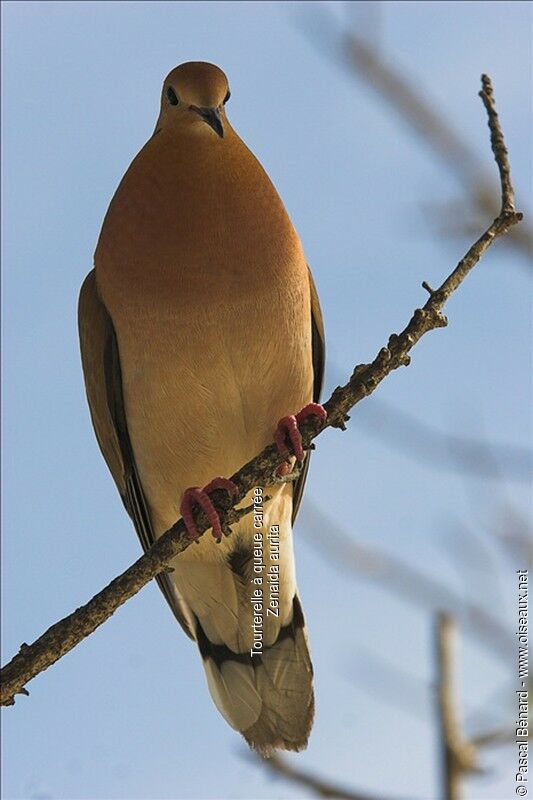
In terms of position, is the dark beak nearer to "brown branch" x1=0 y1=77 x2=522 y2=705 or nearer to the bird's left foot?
the bird's left foot

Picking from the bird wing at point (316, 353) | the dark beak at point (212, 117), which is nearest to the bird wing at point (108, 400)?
the bird wing at point (316, 353)

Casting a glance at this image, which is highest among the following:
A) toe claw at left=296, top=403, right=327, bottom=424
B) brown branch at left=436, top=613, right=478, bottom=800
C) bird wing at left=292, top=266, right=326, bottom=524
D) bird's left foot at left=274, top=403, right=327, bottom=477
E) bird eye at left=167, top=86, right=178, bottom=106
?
bird eye at left=167, top=86, right=178, bottom=106

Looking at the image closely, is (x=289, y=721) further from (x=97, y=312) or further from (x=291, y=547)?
(x=97, y=312)

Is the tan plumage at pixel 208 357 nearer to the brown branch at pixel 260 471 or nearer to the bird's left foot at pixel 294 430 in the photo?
the bird's left foot at pixel 294 430

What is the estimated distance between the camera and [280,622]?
17.5ft

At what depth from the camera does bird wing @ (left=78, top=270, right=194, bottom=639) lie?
16.8 feet

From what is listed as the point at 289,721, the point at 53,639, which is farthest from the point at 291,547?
the point at 53,639

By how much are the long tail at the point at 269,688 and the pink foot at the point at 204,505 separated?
3.85 ft

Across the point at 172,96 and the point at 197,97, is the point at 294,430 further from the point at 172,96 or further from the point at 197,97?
the point at 172,96

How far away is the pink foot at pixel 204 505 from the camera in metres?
3.96

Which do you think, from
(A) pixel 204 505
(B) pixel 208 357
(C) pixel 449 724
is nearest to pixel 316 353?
(B) pixel 208 357

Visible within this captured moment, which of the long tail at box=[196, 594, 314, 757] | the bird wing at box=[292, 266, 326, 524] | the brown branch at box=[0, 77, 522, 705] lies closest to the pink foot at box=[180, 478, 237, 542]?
the brown branch at box=[0, 77, 522, 705]

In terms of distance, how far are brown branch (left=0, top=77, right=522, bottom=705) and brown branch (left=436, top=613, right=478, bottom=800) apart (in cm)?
79

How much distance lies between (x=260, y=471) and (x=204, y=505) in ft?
1.60
